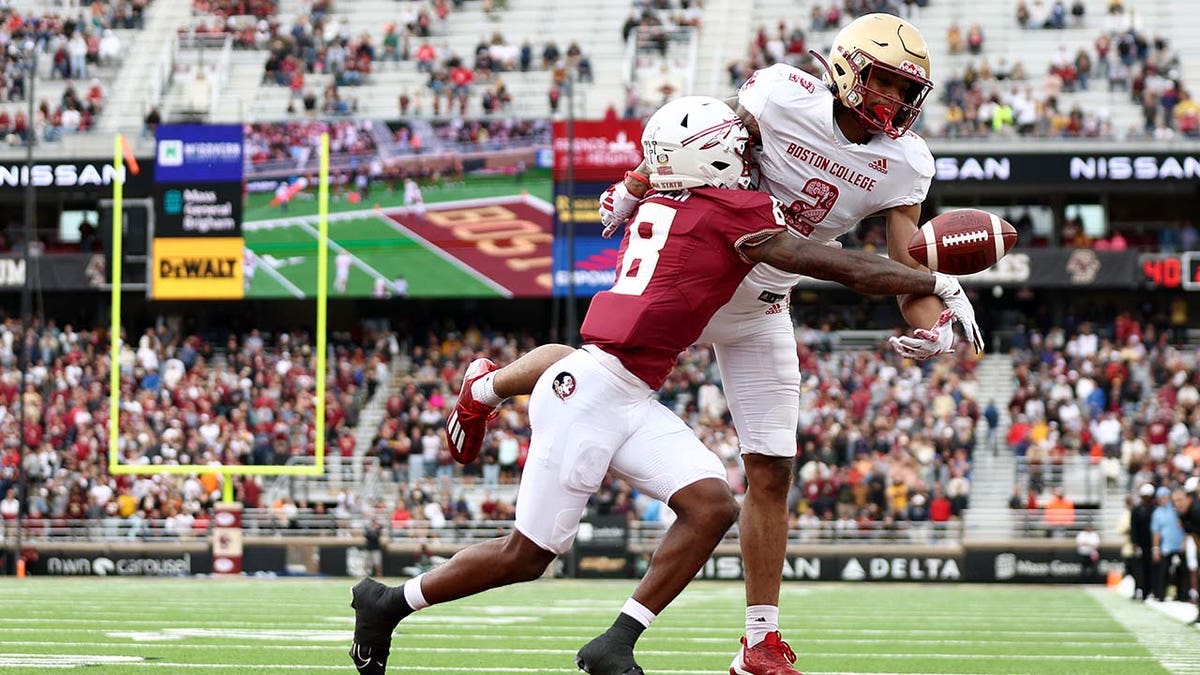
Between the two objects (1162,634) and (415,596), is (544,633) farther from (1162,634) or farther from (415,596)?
(415,596)

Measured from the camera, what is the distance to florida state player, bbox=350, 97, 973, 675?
573 cm

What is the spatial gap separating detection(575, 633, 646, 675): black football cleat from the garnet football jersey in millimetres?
854

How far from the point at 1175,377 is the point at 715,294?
74.3 ft

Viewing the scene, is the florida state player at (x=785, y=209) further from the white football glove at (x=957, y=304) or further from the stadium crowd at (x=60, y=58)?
the stadium crowd at (x=60, y=58)

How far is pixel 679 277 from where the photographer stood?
18.9ft

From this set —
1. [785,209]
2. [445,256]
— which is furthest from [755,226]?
[445,256]

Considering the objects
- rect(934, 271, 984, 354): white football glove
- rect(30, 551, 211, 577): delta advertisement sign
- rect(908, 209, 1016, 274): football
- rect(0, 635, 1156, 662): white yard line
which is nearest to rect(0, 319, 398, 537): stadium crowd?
rect(30, 551, 211, 577): delta advertisement sign

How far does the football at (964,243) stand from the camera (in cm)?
600

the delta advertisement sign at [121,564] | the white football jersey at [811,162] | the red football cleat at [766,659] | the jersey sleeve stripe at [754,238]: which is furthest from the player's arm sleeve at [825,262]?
the delta advertisement sign at [121,564]

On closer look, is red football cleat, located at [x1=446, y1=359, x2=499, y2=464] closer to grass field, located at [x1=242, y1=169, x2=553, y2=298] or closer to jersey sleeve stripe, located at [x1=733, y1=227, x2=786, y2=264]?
jersey sleeve stripe, located at [x1=733, y1=227, x2=786, y2=264]

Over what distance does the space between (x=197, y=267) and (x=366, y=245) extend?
8.70 ft

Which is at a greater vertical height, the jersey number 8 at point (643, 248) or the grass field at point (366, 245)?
the jersey number 8 at point (643, 248)

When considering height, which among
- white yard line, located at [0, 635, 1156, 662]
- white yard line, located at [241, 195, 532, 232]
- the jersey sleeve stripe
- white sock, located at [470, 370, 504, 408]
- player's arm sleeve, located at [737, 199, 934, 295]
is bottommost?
white yard line, located at [241, 195, 532, 232]

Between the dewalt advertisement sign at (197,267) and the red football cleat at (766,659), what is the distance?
21881mm
